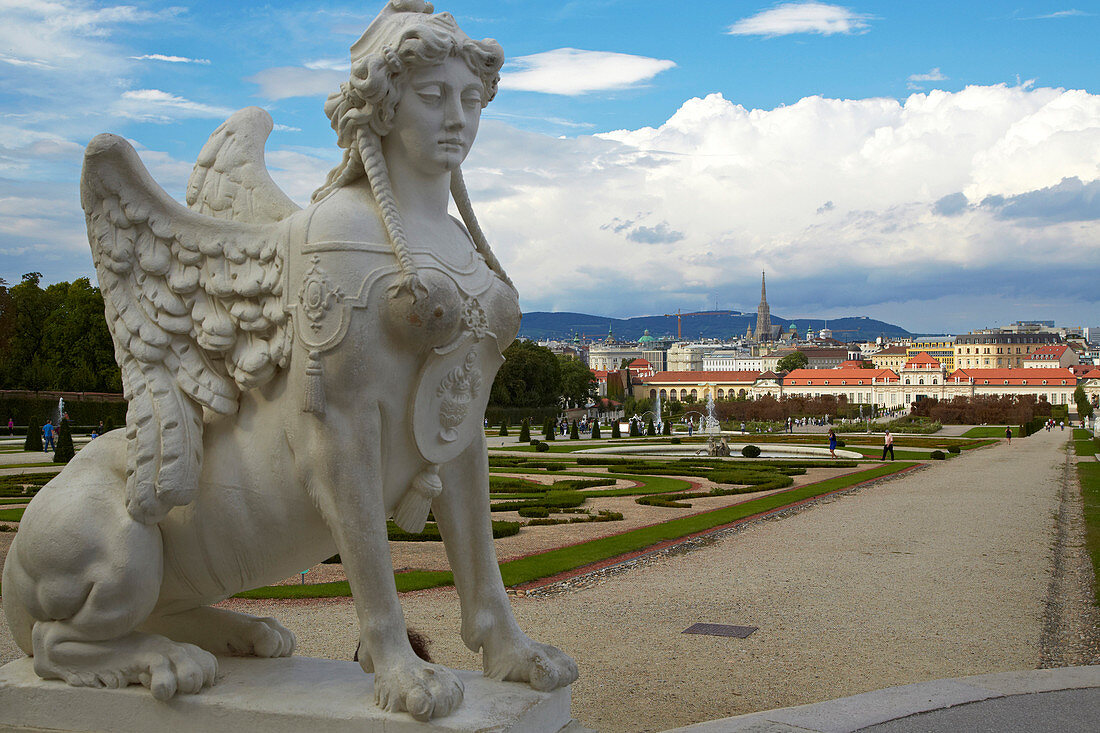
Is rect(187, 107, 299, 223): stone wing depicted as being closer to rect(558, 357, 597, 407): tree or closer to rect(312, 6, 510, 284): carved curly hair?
rect(312, 6, 510, 284): carved curly hair

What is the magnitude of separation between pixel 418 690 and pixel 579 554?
26.9ft

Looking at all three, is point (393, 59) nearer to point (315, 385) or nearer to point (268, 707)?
point (315, 385)

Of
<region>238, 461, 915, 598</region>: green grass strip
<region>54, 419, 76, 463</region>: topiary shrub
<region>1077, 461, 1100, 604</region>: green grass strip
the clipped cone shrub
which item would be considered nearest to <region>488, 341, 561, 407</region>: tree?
the clipped cone shrub

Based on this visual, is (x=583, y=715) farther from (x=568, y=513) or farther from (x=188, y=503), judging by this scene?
(x=568, y=513)

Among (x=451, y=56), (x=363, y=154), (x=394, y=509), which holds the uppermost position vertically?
(x=451, y=56)

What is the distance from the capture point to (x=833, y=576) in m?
9.85

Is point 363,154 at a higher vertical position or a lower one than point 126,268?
higher

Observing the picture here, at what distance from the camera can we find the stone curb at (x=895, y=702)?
3.96 meters

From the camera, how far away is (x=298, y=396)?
2.98 meters

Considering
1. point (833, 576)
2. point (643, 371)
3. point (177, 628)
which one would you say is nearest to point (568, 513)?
point (833, 576)

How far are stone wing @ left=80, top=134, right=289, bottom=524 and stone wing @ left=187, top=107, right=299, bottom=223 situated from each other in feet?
0.84

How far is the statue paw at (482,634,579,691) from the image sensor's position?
10.6 ft

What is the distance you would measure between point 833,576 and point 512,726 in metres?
7.72

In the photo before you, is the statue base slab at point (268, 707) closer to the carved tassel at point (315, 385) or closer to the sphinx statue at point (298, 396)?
the sphinx statue at point (298, 396)
